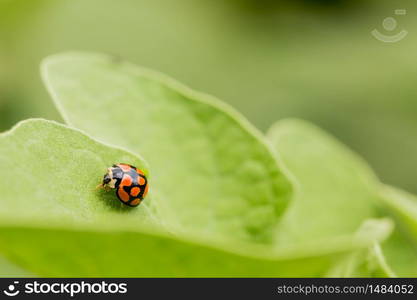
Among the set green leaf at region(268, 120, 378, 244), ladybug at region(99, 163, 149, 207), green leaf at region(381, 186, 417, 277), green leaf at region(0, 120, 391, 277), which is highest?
green leaf at region(268, 120, 378, 244)

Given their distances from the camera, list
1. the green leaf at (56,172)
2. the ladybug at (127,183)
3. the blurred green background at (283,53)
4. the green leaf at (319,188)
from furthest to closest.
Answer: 1. the blurred green background at (283,53)
2. the green leaf at (319,188)
3. the ladybug at (127,183)
4. the green leaf at (56,172)

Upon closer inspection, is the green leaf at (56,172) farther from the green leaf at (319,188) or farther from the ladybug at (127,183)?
the green leaf at (319,188)

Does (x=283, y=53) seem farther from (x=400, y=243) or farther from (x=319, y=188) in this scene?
(x=400, y=243)

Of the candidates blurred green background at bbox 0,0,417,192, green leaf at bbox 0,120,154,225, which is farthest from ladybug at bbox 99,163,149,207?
blurred green background at bbox 0,0,417,192

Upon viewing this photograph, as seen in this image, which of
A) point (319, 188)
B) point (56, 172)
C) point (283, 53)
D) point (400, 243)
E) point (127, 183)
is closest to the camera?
point (56, 172)

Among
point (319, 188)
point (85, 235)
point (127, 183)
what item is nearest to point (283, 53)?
point (319, 188)

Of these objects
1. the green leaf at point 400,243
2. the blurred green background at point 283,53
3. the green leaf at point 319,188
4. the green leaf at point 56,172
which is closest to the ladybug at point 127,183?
the green leaf at point 56,172

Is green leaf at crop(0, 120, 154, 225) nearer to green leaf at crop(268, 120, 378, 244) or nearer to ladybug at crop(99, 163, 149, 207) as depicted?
ladybug at crop(99, 163, 149, 207)
